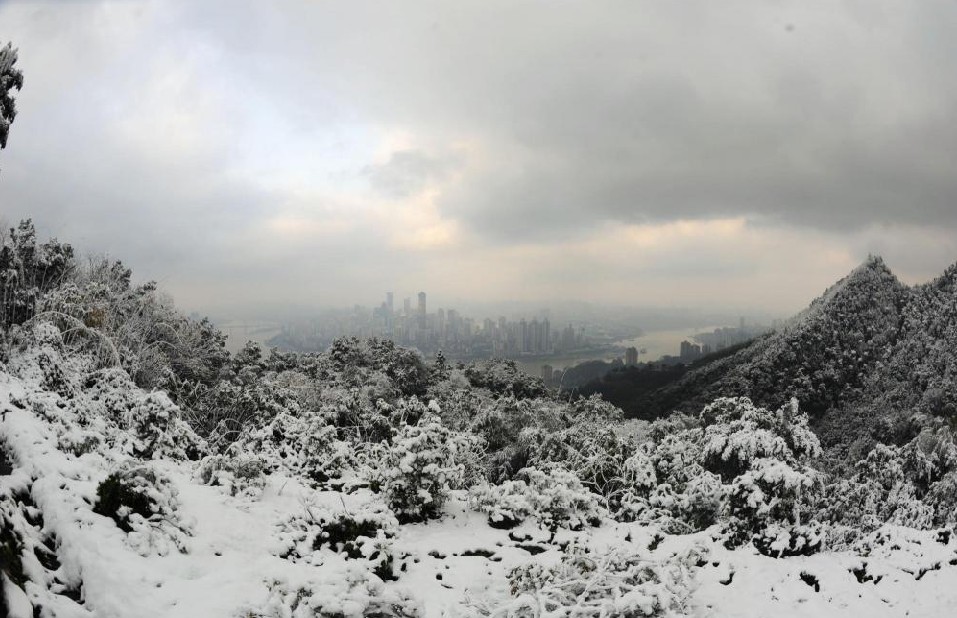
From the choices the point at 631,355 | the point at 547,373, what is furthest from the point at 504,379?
the point at 631,355

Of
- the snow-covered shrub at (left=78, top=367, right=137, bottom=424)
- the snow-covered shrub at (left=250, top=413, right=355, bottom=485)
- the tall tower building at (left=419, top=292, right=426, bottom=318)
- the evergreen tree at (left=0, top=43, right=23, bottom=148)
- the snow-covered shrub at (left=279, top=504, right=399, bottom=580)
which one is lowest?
the snow-covered shrub at (left=279, top=504, right=399, bottom=580)

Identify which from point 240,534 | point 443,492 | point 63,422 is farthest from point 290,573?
point 63,422

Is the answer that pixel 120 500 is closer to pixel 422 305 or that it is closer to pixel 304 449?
pixel 304 449

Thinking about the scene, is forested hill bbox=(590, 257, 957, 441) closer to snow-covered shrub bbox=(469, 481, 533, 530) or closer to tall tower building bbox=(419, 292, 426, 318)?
tall tower building bbox=(419, 292, 426, 318)

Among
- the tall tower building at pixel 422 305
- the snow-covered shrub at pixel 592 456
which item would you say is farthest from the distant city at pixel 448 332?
the snow-covered shrub at pixel 592 456

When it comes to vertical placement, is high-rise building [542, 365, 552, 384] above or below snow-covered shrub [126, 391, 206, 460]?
below

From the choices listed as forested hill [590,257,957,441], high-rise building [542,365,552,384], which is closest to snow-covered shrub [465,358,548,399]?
high-rise building [542,365,552,384]
